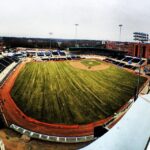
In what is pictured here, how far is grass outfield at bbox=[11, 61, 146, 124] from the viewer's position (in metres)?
21.7

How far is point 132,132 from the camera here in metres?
8.47

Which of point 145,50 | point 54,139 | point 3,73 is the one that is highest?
point 145,50

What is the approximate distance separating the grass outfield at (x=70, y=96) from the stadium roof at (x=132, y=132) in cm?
1098

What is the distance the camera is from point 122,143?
829 cm

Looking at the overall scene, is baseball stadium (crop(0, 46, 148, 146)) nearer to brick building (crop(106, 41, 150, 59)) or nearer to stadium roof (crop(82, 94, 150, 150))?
stadium roof (crop(82, 94, 150, 150))

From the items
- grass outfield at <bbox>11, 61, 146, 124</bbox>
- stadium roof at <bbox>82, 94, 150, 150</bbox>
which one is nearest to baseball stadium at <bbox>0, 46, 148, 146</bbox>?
grass outfield at <bbox>11, 61, 146, 124</bbox>

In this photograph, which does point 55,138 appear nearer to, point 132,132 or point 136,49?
point 132,132

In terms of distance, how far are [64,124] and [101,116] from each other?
460 cm

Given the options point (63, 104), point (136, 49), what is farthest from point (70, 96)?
point (136, 49)

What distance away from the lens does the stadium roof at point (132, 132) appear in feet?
25.8

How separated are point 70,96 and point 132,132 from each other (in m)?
19.7

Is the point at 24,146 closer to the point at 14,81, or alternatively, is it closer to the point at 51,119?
the point at 51,119

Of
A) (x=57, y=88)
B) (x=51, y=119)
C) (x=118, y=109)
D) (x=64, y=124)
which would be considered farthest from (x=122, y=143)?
(x=57, y=88)

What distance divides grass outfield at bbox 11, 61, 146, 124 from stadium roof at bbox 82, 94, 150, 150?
11.0 metres
